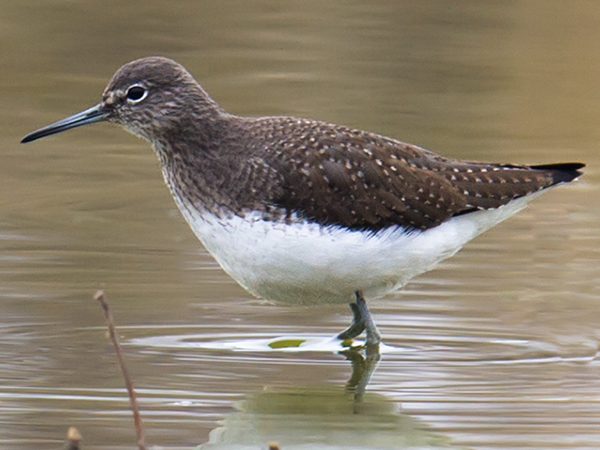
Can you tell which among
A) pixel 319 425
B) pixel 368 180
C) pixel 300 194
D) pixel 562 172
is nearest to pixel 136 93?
pixel 300 194

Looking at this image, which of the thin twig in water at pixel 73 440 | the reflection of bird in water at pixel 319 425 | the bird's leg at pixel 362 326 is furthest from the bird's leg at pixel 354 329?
the thin twig in water at pixel 73 440

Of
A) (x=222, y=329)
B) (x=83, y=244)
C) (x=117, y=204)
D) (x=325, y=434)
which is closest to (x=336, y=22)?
(x=117, y=204)

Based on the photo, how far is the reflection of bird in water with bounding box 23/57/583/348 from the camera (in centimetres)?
879

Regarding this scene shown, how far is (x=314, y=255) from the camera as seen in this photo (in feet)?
28.8

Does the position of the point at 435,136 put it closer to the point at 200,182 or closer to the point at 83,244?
the point at 83,244

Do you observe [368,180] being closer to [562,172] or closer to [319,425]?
[562,172]

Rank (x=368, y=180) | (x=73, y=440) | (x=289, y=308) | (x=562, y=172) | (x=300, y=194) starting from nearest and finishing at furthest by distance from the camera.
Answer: (x=73, y=440) < (x=300, y=194) < (x=368, y=180) < (x=562, y=172) < (x=289, y=308)

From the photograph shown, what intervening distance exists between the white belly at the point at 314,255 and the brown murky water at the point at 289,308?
46 cm

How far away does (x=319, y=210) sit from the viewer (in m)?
8.96

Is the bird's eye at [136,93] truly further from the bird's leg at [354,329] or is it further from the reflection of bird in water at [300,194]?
the bird's leg at [354,329]

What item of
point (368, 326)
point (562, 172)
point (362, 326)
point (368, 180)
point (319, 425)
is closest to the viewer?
point (319, 425)

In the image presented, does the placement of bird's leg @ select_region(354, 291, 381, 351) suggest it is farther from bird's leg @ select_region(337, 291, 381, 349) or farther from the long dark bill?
the long dark bill

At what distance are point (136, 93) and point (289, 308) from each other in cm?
203

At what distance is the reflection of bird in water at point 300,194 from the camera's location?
8.79 metres
